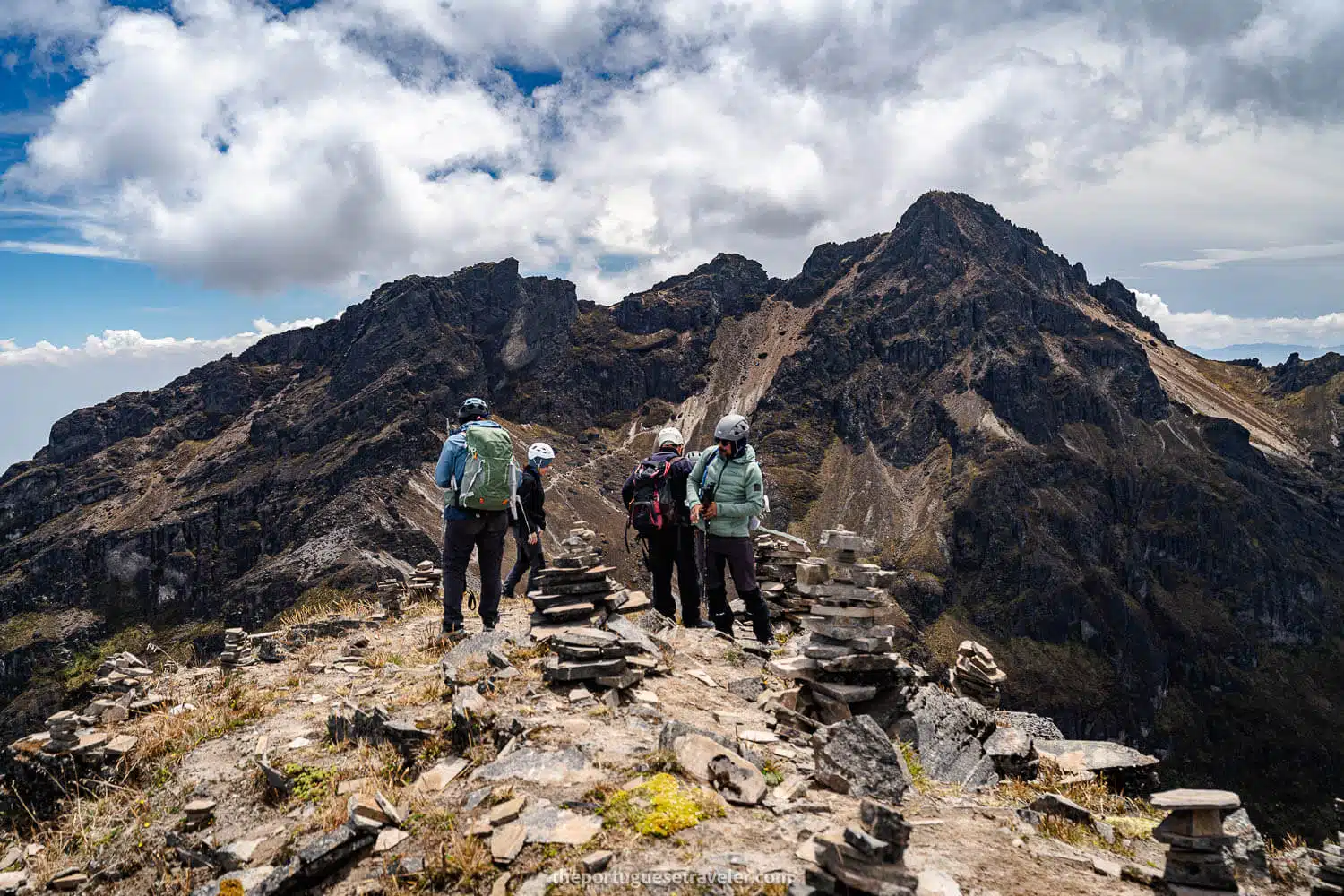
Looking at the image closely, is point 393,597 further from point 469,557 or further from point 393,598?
point 469,557

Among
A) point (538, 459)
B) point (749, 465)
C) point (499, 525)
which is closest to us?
point (749, 465)

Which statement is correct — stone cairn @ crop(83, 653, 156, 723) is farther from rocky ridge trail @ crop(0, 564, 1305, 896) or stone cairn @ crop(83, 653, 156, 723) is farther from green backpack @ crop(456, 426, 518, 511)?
green backpack @ crop(456, 426, 518, 511)

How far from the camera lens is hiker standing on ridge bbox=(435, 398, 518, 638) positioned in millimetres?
12086

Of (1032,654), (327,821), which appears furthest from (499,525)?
(1032,654)

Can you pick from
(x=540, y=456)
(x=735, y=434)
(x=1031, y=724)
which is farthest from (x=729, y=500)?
(x=1031, y=724)

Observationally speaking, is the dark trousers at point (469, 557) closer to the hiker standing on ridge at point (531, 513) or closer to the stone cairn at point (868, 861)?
the hiker standing on ridge at point (531, 513)

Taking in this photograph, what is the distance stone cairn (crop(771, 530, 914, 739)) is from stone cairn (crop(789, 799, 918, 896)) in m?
4.23

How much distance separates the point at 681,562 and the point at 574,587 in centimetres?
240

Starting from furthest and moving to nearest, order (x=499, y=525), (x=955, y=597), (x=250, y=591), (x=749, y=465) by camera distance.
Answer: (x=955, y=597)
(x=250, y=591)
(x=499, y=525)
(x=749, y=465)

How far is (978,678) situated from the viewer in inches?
583

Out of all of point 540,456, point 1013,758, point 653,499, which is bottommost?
point 1013,758

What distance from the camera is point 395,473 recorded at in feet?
637

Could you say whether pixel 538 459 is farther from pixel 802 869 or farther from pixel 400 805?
pixel 802 869

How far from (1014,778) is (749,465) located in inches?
235
